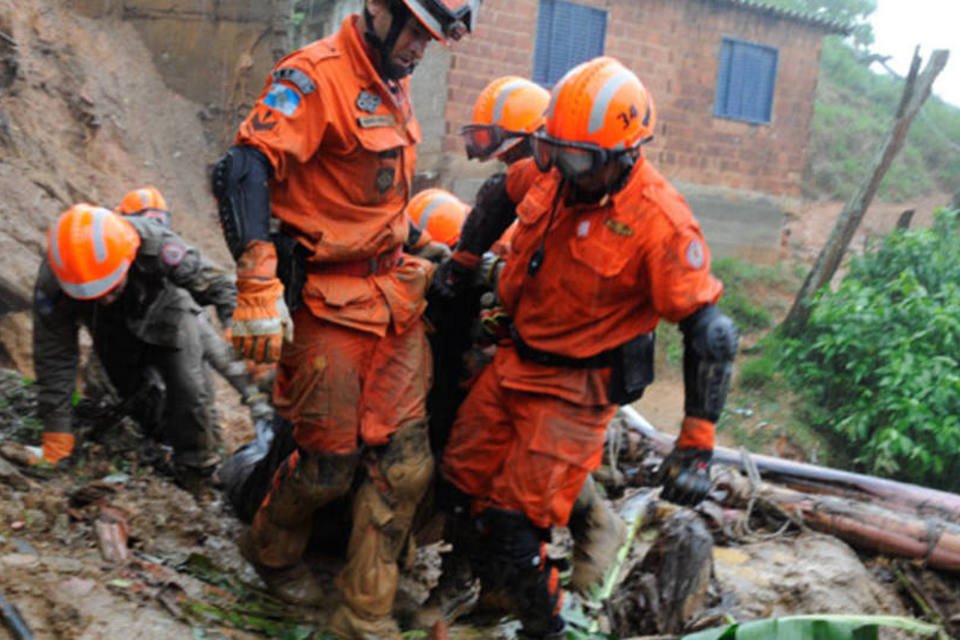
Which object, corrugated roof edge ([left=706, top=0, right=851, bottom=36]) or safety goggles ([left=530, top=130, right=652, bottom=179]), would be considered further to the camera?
corrugated roof edge ([left=706, top=0, right=851, bottom=36])

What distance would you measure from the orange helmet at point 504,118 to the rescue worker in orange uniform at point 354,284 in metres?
1.28

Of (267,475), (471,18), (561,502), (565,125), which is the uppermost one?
(471,18)

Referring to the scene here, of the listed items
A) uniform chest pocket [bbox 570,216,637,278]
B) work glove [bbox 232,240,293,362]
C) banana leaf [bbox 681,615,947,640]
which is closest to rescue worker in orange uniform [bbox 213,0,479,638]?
work glove [bbox 232,240,293,362]

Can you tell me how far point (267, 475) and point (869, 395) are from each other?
738 cm

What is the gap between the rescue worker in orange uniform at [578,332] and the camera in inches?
134

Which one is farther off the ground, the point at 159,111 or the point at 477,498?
the point at 159,111

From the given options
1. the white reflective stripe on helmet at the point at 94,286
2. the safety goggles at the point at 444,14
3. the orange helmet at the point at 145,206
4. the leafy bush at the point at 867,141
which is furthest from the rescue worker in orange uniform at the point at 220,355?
the leafy bush at the point at 867,141

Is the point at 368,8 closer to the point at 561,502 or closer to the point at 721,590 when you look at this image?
the point at 561,502

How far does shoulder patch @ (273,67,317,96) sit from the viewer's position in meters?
3.38

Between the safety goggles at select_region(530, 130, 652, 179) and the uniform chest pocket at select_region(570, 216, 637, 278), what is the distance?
0.19 metres

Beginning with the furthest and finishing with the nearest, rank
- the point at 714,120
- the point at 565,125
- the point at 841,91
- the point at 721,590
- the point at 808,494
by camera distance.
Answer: the point at 841,91 < the point at 714,120 < the point at 808,494 < the point at 721,590 < the point at 565,125

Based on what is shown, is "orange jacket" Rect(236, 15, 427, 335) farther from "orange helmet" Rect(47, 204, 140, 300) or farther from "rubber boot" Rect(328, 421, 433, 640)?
"orange helmet" Rect(47, 204, 140, 300)

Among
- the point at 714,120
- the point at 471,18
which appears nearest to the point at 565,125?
the point at 471,18

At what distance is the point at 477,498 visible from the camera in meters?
3.85
